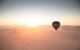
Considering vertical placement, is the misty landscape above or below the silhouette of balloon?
below

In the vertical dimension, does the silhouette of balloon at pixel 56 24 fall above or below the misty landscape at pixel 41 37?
above

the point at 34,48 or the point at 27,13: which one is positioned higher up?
the point at 27,13

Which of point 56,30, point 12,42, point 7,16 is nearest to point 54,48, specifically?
point 56,30

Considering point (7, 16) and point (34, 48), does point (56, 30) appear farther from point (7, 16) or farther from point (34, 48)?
point (7, 16)

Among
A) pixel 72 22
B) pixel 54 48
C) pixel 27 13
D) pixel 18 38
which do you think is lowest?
pixel 54 48

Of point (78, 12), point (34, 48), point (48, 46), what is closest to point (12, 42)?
point (34, 48)

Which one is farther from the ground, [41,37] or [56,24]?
[56,24]
